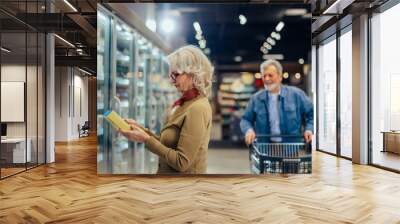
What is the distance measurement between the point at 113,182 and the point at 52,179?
1.08 meters

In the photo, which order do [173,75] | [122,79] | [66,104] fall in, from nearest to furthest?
[173,75], [122,79], [66,104]

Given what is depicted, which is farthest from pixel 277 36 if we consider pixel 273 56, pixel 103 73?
pixel 103 73

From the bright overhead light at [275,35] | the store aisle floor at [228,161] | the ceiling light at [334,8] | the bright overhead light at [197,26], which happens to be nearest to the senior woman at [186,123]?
the store aisle floor at [228,161]

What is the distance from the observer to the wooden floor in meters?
4.06

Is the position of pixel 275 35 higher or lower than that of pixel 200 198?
higher

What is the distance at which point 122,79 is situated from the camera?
6.15 metres

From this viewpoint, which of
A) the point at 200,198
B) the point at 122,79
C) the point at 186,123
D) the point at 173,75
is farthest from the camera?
the point at 122,79

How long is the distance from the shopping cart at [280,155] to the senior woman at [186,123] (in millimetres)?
790

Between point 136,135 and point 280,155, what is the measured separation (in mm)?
2209

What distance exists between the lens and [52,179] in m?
6.37

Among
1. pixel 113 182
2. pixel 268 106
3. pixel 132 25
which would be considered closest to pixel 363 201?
pixel 268 106

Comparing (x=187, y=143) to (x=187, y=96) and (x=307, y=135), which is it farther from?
(x=307, y=135)

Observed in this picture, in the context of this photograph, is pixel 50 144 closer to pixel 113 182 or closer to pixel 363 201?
pixel 113 182

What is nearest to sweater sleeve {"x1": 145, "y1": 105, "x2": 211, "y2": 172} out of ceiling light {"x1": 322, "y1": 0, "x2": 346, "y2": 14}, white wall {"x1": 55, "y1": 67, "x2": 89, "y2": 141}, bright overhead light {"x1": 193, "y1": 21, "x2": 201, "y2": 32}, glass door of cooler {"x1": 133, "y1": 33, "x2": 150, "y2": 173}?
glass door of cooler {"x1": 133, "y1": 33, "x2": 150, "y2": 173}
